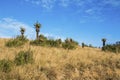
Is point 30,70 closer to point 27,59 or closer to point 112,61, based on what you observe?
point 27,59

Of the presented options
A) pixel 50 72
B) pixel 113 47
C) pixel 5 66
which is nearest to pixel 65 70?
pixel 50 72

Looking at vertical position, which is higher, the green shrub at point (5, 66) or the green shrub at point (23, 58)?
the green shrub at point (23, 58)

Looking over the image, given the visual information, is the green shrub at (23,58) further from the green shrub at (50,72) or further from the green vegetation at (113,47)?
the green vegetation at (113,47)

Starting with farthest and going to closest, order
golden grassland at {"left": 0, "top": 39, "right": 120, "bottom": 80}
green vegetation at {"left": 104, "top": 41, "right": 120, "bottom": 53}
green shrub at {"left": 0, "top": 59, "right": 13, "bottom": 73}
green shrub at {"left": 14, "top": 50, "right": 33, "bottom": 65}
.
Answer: green vegetation at {"left": 104, "top": 41, "right": 120, "bottom": 53} → green shrub at {"left": 14, "top": 50, "right": 33, "bottom": 65} → green shrub at {"left": 0, "top": 59, "right": 13, "bottom": 73} → golden grassland at {"left": 0, "top": 39, "right": 120, "bottom": 80}

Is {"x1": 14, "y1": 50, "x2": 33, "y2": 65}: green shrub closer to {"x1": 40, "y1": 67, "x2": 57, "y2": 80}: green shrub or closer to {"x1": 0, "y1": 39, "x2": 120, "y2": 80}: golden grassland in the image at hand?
{"x1": 0, "y1": 39, "x2": 120, "y2": 80}: golden grassland

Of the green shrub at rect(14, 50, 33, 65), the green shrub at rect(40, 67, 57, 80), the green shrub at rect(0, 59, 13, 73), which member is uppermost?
the green shrub at rect(14, 50, 33, 65)

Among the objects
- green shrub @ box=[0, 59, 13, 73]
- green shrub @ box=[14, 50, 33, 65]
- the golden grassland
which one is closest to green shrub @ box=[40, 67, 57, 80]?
the golden grassland

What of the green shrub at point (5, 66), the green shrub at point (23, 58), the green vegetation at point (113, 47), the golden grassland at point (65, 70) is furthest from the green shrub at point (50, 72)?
the green vegetation at point (113, 47)

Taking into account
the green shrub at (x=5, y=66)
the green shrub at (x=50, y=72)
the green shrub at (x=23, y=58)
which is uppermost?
the green shrub at (x=23, y=58)

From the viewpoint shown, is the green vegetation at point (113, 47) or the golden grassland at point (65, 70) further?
the green vegetation at point (113, 47)

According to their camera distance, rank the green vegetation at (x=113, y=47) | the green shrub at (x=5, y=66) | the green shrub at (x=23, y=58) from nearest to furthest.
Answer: the green shrub at (x=5, y=66)
the green shrub at (x=23, y=58)
the green vegetation at (x=113, y=47)

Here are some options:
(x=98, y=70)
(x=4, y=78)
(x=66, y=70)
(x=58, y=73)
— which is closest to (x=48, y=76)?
(x=58, y=73)

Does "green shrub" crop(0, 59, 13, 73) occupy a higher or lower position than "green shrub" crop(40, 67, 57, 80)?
higher

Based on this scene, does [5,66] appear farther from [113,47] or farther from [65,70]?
[113,47]
